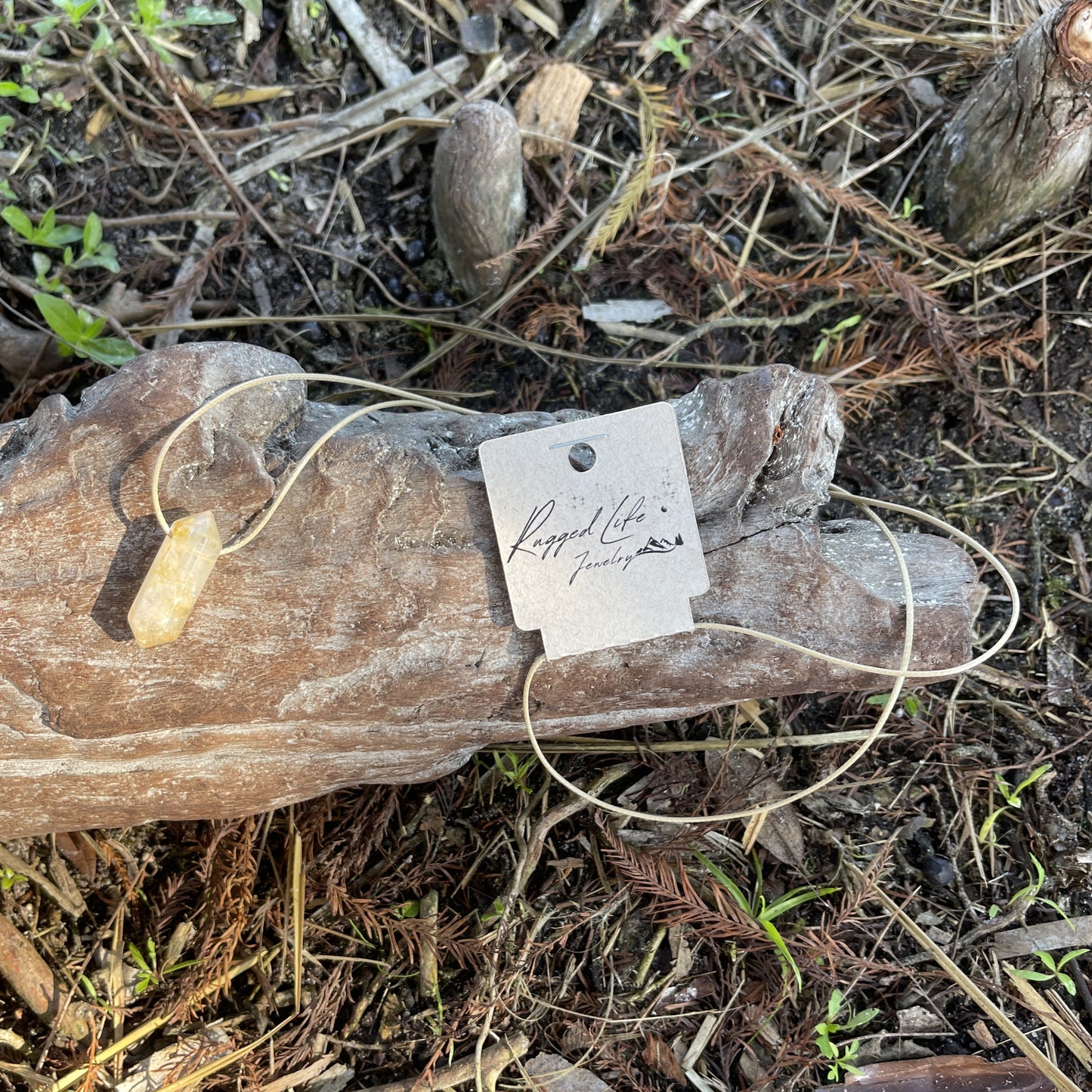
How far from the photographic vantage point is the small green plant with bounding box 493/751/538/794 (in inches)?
76.7

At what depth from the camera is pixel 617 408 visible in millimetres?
2221

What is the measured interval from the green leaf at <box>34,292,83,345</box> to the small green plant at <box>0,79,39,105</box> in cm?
61

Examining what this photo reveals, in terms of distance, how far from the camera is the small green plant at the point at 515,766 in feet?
6.40

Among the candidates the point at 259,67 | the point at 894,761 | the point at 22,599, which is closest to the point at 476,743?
the point at 22,599

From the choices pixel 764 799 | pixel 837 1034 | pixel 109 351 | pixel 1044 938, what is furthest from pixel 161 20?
pixel 1044 938

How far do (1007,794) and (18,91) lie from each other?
2.99m

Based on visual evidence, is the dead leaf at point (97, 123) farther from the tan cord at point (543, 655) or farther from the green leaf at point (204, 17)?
the tan cord at point (543, 655)

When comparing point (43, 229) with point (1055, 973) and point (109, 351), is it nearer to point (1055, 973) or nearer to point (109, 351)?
point (109, 351)

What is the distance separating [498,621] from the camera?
5.05 ft

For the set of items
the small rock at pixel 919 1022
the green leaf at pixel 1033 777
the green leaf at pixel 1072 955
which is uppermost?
the green leaf at pixel 1033 777

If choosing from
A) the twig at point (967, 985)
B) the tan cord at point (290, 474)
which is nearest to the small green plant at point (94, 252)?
the tan cord at point (290, 474)

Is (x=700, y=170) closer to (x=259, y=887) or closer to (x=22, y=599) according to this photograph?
(x=22, y=599)

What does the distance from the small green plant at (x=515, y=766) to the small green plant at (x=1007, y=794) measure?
104 centimetres

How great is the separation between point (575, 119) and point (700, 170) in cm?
36
